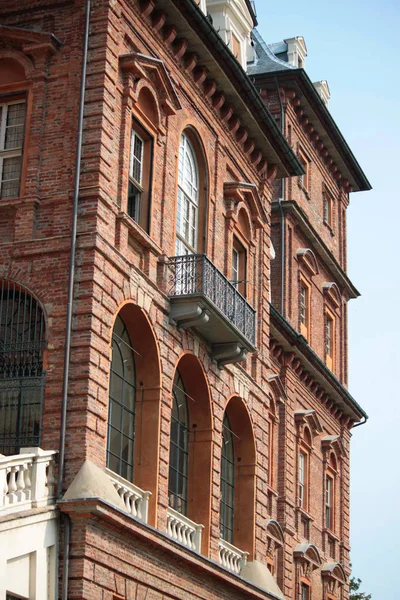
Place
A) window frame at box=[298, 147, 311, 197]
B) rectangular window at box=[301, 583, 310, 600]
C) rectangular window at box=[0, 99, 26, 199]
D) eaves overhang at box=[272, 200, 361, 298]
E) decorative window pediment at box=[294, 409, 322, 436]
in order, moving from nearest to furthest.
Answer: rectangular window at box=[0, 99, 26, 199] < rectangular window at box=[301, 583, 310, 600] < decorative window pediment at box=[294, 409, 322, 436] < eaves overhang at box=[272, 200, 361, 298] < window frame at box=[298, 147, 311, 197]

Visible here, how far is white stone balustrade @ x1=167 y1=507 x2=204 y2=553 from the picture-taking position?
973 inches

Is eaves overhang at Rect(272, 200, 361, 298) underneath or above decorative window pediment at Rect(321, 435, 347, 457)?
above

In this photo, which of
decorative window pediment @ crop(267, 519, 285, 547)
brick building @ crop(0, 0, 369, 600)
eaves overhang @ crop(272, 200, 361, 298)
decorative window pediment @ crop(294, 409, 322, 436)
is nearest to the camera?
brick building @ crop(0, 0, 369, 600)

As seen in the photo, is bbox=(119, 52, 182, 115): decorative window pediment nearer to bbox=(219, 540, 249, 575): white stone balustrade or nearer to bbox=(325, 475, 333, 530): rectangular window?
bbox=(219, 540, 249, 575): white stone balustrade

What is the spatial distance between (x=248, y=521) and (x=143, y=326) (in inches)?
269

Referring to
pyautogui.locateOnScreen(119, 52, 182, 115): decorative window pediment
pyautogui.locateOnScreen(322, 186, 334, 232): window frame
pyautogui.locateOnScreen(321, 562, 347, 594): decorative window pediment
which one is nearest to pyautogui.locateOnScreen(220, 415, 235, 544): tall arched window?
pyautogui.locateOnScreen(119, 52, 182, 115): decorative window pediment

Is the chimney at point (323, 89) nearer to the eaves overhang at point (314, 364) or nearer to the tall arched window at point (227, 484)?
the eaves overhang at point (314, 364)

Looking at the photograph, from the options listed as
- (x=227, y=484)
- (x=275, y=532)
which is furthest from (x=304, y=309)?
(x=227, y=484)

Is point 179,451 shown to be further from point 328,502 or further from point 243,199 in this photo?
point 328,502

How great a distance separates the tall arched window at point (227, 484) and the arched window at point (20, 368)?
25.0 ft

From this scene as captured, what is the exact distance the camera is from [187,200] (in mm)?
27625

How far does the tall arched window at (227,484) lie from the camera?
94.4 feet

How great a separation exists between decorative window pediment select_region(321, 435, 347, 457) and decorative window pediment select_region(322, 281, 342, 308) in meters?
4.72

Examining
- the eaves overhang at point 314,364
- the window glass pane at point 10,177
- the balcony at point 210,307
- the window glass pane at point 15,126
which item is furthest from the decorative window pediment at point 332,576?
the window glass pane at point 15,126
